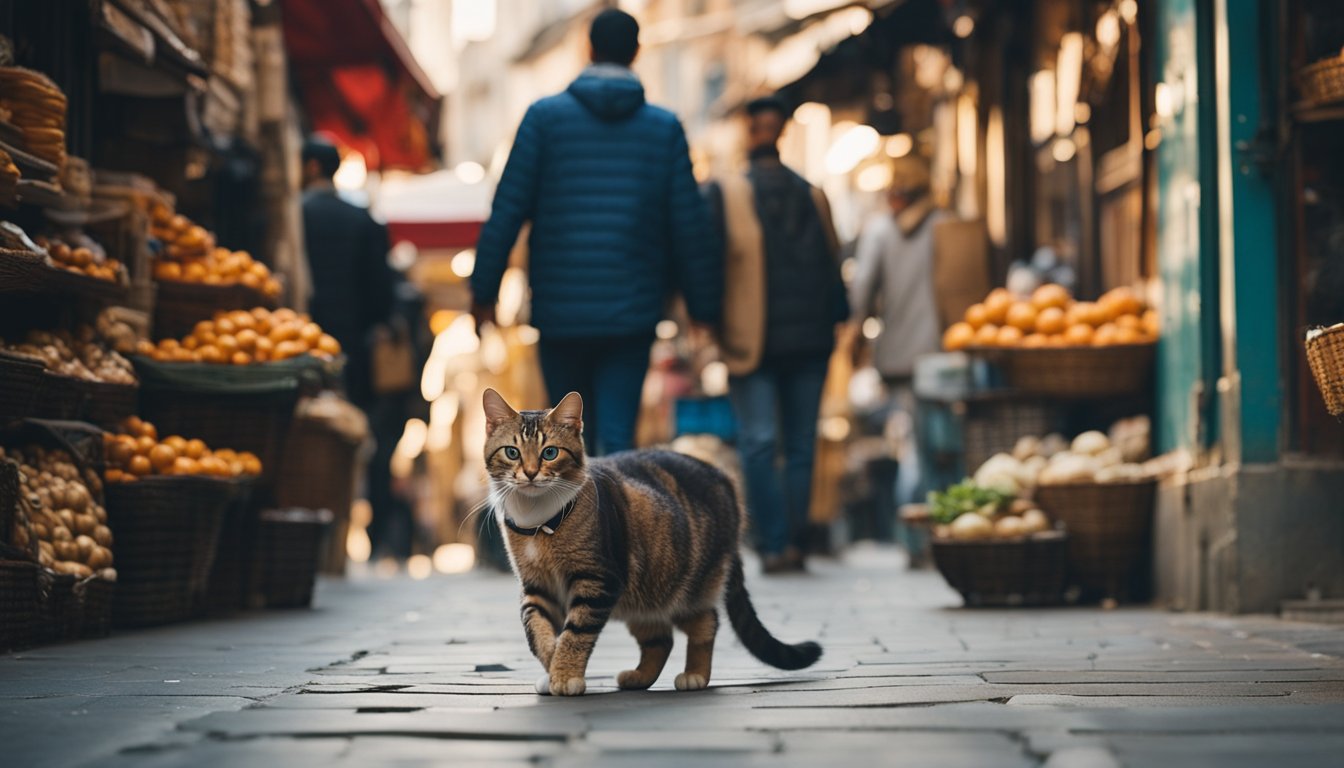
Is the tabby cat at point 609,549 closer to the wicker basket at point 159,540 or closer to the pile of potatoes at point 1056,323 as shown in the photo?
the wicker basket at point 159,540

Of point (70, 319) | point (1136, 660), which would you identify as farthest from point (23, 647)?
point (1136, 660)

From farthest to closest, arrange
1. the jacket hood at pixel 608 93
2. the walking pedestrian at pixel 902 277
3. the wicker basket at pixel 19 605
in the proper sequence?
the walking pedestrian at pixel 902 277, the jacket hood at pixel 608 93, the wicker basket at pixel 19 605

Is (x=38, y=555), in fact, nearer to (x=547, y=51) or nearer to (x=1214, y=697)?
(x=1214, y=697)

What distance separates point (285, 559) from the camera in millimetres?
9930

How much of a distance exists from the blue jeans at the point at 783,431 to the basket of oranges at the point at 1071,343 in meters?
1.48

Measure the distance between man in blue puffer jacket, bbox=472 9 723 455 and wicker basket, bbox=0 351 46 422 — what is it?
2.67 m

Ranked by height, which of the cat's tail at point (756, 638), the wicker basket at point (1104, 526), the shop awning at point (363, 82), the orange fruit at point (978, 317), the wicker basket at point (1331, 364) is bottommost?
the cat's tail at point (756, 638)

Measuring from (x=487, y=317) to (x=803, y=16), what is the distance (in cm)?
740

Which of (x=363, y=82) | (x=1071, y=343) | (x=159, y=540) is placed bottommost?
→ (x=159, y=540)

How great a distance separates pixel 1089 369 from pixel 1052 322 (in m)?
0.31

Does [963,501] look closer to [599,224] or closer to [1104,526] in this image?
[1104,526]

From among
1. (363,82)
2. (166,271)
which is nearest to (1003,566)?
(166,271)

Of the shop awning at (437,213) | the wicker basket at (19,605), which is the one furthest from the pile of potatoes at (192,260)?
the shop awning at (437,213)

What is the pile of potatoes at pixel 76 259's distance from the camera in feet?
26.8
